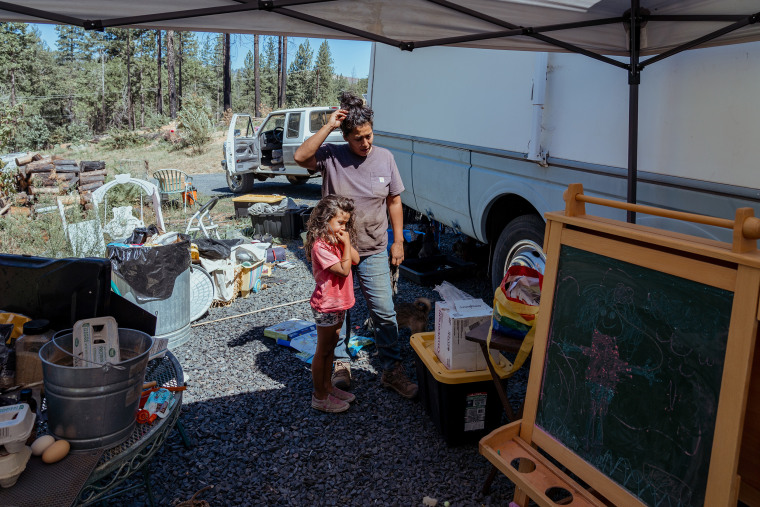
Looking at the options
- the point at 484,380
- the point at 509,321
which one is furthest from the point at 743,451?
the point at 484,380

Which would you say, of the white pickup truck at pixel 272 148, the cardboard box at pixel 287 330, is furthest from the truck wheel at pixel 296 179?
the cardboard box at pixel 287 330

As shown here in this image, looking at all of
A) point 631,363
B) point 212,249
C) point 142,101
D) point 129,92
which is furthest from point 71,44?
point 631,363

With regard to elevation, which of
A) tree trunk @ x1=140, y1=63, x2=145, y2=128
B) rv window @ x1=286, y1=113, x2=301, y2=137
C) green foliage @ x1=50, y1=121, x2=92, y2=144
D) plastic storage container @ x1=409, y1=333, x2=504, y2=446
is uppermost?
tree trunk @ x1=140, y1=63, x2=145, y2=128

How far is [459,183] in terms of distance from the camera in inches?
203

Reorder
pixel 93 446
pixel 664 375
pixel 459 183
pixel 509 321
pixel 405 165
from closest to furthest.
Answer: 1. pixel 664 375
2. pixel 93 446
3. pixel 509 321
4. pixel 459 183
5. pixel 405 165

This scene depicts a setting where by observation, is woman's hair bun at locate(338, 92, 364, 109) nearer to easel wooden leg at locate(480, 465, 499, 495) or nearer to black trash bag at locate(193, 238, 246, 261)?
easel wooden leg at locate(480, 465, 499, 495)

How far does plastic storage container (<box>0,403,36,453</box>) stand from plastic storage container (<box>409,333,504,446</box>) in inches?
75.9

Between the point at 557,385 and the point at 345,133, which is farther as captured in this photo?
the point at 345,133

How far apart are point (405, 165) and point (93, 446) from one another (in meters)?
4.94

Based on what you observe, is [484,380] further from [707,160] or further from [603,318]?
[707,160]

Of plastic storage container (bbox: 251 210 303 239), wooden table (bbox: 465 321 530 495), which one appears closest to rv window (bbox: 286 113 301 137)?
plastic storage container (bbox: 251 210 303 239)

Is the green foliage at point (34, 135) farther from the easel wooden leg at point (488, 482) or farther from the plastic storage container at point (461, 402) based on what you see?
the easel wooden leg at point (488, 482)

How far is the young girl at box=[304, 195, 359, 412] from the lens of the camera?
125 inches

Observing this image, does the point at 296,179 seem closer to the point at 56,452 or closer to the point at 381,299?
the point at 381,299
